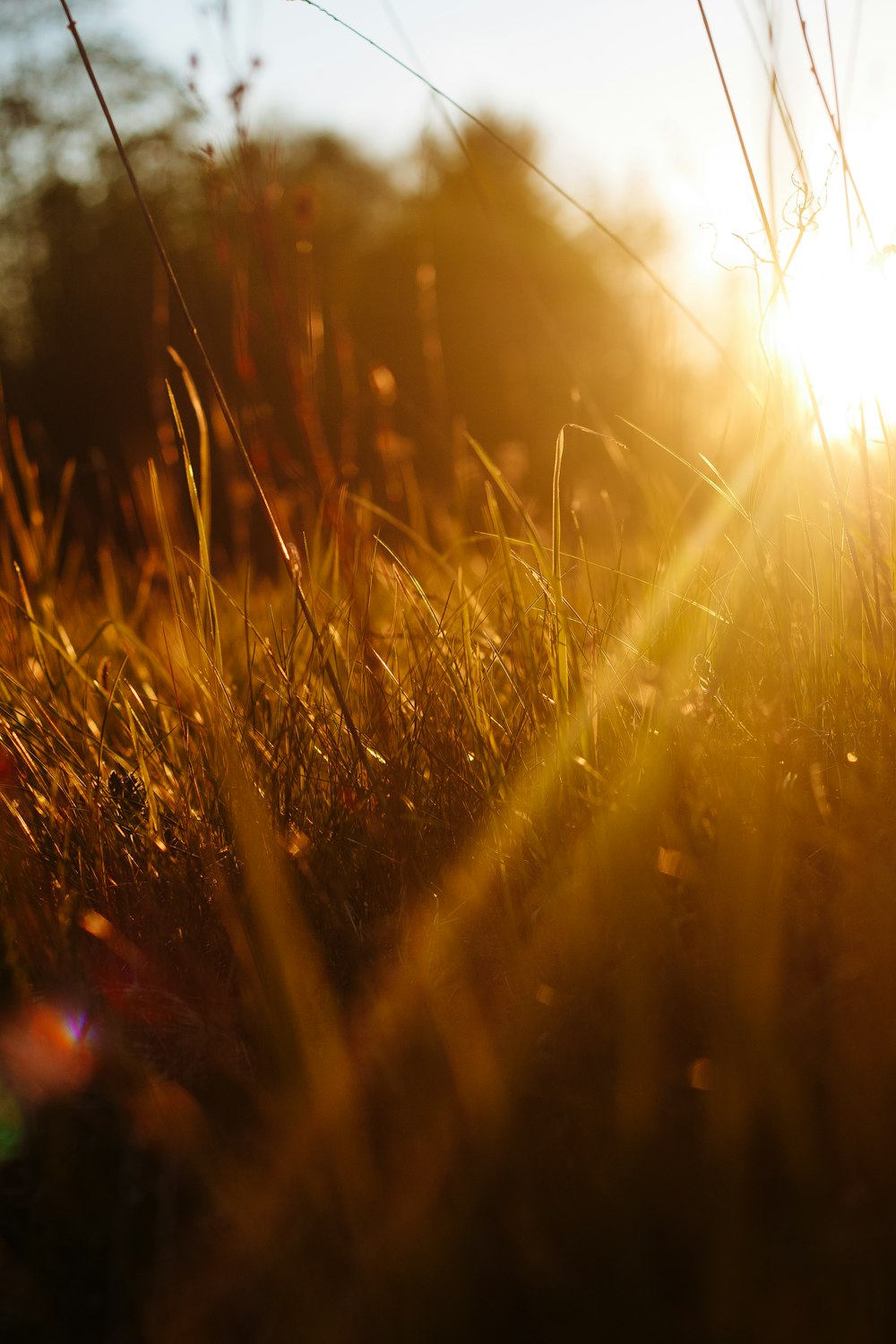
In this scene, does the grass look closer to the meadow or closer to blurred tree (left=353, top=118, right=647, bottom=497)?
the meadow

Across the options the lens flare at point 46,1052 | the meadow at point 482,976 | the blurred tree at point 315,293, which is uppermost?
the blurred tree at point 315,293

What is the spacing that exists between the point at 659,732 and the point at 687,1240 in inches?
17.6

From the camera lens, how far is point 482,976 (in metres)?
0.81

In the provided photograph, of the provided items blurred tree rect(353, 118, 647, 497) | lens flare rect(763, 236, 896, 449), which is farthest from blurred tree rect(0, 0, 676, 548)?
lens flare rect(763, 236, 896, 449)

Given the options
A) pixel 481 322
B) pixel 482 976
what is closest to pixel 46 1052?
pixel 482 976

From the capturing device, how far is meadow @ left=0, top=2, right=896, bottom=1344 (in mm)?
551

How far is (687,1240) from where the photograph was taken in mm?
546

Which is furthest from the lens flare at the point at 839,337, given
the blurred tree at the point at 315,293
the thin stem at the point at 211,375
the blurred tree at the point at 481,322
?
the blurred tree at the point at 481,322

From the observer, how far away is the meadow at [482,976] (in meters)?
0.55

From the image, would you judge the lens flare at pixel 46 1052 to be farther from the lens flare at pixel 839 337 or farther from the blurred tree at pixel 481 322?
the blurred tree at pixel 481 322

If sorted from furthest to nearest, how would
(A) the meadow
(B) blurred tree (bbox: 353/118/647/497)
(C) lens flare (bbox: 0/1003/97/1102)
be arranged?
(B) blurred tree (bbox: 353/118/647/497)
(C) lens flare (bbox: 0/1003/97/1102)
(A) the meadow

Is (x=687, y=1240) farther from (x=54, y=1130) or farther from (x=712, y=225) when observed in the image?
(x=712, y=225)

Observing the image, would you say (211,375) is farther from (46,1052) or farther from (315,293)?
(315,293)

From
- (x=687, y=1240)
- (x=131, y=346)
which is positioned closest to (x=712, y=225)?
(x=687, y=1240)
